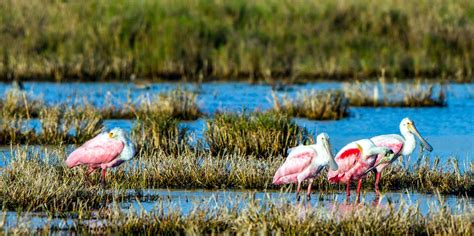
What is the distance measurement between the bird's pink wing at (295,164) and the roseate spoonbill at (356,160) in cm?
39

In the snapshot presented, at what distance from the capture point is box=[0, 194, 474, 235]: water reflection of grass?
9016 millimetres

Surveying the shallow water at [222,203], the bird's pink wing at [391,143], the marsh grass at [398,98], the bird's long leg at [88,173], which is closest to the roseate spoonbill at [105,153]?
the bird's long leg at [88,173]

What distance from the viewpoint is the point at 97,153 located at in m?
11.9

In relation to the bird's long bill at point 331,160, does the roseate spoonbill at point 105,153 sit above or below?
below

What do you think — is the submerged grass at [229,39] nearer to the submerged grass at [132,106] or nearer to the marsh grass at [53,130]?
the submerged grass at [132,106]

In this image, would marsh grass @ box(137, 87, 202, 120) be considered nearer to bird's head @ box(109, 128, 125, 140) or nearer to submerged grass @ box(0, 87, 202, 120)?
submerged grass @ box(0, 87, 202, 120)

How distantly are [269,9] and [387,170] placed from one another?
61.4ft

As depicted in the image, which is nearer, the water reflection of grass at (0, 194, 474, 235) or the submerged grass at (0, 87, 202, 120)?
the water reflection of grass at (0, 194, 474, 235)

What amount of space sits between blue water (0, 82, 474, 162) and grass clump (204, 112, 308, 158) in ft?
1.79

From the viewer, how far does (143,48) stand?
2800 centimetres

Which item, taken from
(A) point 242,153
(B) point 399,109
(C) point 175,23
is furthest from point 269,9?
(A) point 242,153

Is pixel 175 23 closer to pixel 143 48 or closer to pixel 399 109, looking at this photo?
Result: pixel 143 48

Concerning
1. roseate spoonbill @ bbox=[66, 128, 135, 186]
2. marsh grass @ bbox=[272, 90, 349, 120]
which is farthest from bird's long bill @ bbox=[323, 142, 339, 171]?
marsh grass @ bbox=[272, 90, 349, 120]

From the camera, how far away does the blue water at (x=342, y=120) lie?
56.1ft
